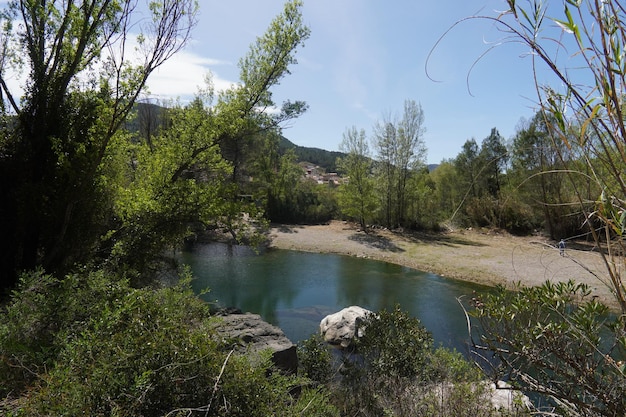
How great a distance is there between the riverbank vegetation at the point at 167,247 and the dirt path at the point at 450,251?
776cm

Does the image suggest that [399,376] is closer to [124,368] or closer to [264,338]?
[264,338]

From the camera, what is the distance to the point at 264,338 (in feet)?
21.0

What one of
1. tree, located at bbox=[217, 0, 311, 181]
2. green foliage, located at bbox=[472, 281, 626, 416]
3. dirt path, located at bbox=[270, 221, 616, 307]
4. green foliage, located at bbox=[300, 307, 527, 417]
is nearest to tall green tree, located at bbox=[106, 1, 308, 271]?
tree, located at bbox=[217, 0, 311, 181]

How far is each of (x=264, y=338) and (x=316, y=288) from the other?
705 cm

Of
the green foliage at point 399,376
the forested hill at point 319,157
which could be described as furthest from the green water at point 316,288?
the forested hill at point 319,157

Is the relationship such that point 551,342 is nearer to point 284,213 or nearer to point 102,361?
point 102,361

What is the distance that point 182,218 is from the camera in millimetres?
7656

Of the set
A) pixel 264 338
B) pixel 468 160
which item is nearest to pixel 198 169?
pixel 264 338

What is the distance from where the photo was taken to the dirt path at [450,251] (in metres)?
13.7

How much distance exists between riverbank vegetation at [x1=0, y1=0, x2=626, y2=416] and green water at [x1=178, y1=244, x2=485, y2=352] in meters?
2.95

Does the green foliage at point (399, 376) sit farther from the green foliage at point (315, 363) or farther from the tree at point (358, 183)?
the tree at point (358, 183)

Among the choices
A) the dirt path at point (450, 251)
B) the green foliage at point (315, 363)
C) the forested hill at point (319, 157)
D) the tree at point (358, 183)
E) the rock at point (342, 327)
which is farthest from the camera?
the forested hill at point (319, 157)

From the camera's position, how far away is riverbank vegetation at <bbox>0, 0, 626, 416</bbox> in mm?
1311

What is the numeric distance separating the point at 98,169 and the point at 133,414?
194 inches
